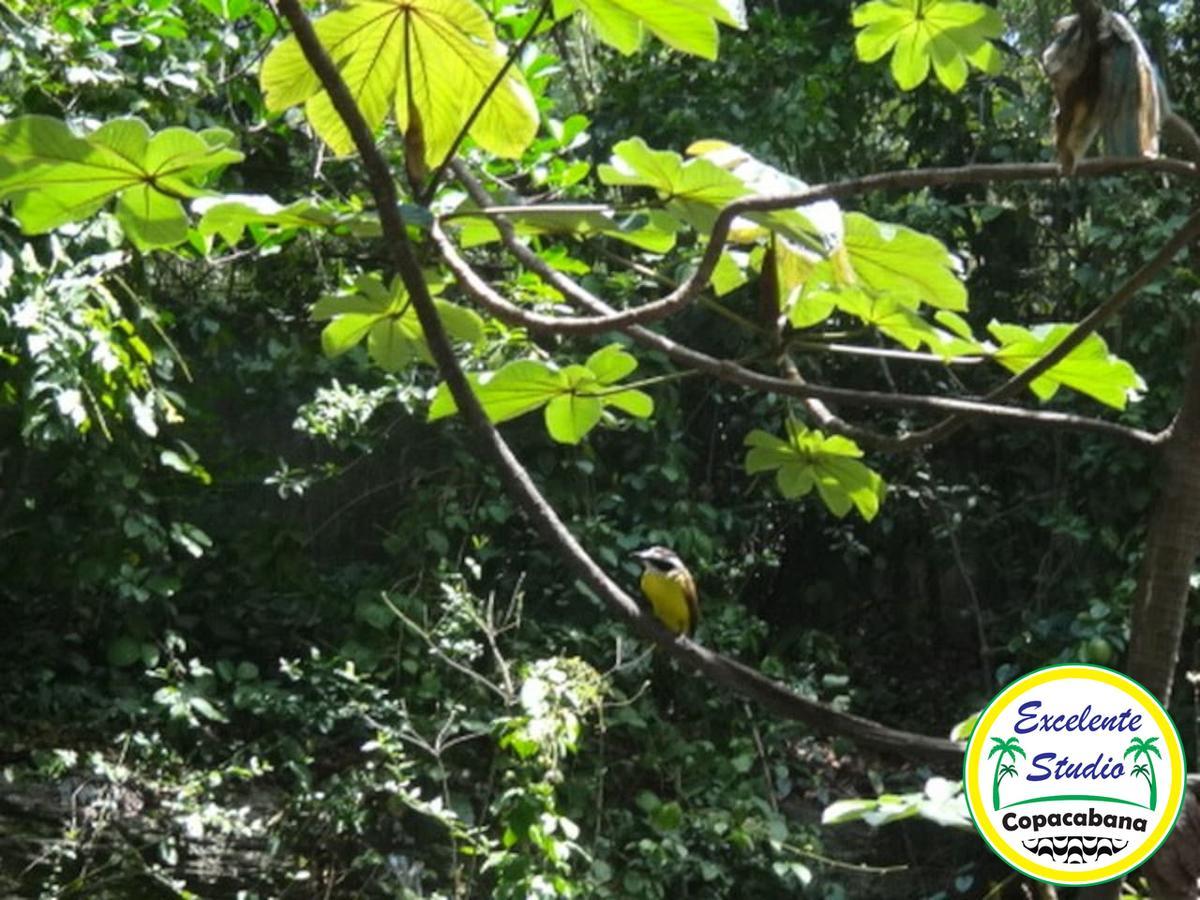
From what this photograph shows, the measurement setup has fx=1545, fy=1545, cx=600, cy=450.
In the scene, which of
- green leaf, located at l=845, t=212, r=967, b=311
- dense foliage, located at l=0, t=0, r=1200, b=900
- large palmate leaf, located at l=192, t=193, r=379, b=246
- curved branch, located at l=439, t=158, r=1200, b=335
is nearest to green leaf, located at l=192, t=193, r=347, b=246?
large palmate leaf, located at l=192, t=193, r=379, b=246

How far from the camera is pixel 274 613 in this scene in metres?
3.89

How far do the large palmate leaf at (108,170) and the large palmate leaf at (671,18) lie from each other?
23 centimetres

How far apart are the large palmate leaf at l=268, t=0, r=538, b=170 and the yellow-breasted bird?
1848 millimetres

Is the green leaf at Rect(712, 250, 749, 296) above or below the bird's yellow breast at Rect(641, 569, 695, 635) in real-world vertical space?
above

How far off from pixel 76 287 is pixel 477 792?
5.42ft

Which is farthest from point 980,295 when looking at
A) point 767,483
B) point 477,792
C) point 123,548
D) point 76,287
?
point 76,287

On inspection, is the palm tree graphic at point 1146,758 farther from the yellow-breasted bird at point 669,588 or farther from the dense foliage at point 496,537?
the yellow-breasted bird at point 669,588

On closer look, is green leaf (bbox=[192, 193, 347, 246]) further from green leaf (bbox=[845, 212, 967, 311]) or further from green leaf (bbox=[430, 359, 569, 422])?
green leaf (bbox=[845, 212, 967, 311])

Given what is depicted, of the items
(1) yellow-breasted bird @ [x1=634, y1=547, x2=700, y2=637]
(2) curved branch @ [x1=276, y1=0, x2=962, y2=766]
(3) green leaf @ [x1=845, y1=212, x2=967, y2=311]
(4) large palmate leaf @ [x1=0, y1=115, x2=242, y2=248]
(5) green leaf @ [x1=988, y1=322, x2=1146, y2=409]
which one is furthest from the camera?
(1) yellow-breasted bird @ [x1=634, y1=547, x2=700, y2=637]

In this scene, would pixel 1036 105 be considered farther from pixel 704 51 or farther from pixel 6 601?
pixel 704 51

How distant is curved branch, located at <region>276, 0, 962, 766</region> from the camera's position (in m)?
0.78

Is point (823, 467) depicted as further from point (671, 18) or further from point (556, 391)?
point (671, 18)

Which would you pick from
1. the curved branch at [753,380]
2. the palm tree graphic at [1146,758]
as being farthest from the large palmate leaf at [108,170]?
the palm tree graphic at [1146,758]

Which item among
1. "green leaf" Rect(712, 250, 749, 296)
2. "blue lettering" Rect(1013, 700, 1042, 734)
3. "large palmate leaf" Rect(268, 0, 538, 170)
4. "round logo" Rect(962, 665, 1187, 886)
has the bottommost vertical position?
"round logo" Rect(962, 665, 1187, 886)
